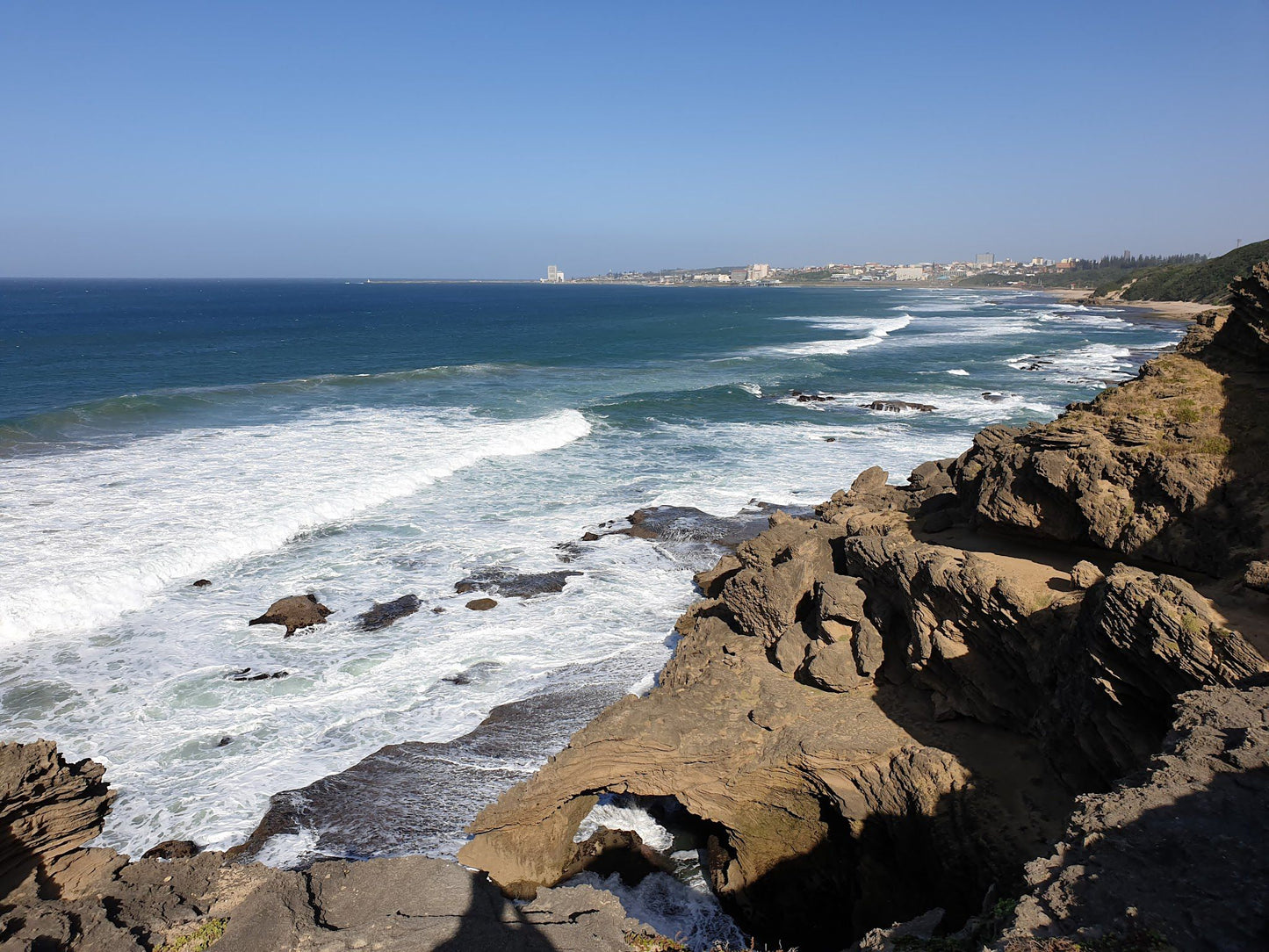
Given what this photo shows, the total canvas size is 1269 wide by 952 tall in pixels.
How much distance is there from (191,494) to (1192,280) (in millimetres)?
130929

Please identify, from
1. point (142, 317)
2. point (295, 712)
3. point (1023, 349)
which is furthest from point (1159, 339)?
point (142, 317)

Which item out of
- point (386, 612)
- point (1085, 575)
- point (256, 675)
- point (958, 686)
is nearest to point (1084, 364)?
point (1085, 575)

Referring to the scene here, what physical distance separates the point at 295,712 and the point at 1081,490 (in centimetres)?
1336

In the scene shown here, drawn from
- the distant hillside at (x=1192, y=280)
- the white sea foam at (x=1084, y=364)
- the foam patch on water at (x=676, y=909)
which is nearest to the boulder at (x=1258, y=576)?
the foam patch on water at (x=676, y=909)

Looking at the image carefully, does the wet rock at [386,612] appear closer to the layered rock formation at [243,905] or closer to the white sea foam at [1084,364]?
the layered rock formation at [243,905]

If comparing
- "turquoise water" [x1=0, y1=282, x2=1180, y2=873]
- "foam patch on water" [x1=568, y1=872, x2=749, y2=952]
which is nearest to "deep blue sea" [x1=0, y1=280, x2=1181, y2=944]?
"turquoise water" [x1=0, y1=282, x2=1180, y2=873]

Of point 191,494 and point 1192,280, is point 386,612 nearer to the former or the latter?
A: point 191,494

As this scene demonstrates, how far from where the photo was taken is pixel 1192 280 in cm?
10975

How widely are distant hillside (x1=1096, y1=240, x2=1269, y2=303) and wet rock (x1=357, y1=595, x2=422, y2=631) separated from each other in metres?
101

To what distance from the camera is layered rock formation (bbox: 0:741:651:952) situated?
634 centimetres

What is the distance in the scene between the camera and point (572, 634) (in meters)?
16.4

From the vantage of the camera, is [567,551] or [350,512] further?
[350,512]

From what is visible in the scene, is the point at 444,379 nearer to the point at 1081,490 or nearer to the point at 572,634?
the point at 572,634

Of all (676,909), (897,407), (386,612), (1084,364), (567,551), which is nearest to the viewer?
(676,909)
